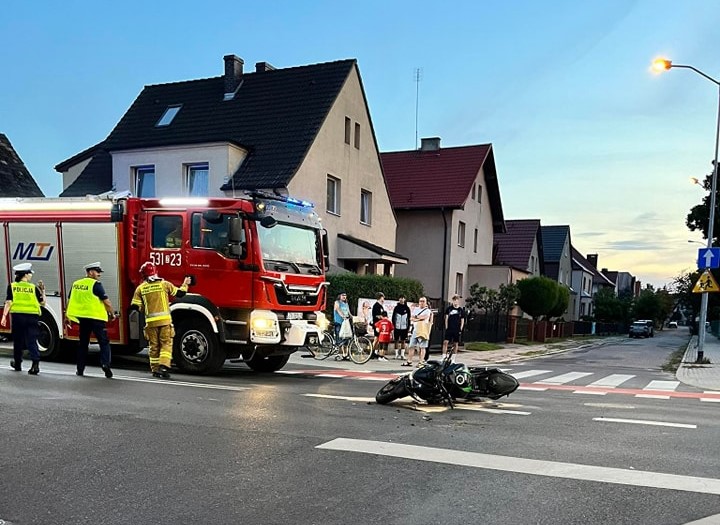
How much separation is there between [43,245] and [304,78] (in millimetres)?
16794

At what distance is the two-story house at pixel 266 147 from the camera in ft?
78.5

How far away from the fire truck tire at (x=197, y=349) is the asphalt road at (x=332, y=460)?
1662 millimetres

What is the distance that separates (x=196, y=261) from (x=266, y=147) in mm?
Answer: 13941

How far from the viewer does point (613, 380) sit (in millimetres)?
14820

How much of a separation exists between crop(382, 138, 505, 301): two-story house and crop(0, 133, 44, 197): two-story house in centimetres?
1665

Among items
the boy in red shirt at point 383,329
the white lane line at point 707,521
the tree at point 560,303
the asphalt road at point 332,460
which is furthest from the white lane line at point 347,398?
the tree at point 560,303

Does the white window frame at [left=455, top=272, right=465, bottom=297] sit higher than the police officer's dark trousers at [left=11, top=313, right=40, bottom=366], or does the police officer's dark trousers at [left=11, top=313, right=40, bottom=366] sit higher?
the white window frame at [left=455, top=272, right=465, bottom=297]

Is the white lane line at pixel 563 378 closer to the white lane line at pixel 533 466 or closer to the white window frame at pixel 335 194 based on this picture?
the white lane line at pixel 533 466

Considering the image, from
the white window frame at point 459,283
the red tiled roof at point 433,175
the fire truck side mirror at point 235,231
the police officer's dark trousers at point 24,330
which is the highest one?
the red tiled roof at point 433,175

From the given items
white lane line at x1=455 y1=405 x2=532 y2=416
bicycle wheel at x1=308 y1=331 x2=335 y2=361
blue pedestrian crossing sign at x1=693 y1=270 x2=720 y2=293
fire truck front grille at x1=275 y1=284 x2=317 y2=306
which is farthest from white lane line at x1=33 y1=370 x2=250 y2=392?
blue pedestrian crossing sign at x1=693 y1=270 x2=720 y2=293

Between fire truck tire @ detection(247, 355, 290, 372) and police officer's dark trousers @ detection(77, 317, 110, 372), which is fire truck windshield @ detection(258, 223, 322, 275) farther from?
police officer's dark trousers @ detection(77, 317, 110, 372)

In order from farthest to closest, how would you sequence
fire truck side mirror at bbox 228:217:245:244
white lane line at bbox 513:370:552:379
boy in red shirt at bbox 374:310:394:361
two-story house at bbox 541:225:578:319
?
two-story house at bbox 541:225:578:319
boy in red shirt at bbox 374:310:394:361
white lane line at bbox 513:370:552:379
fire truck side mirror at bbox 228:217:245:244

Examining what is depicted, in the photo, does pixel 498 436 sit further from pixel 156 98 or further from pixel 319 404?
pixel 156 98

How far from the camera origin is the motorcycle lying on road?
859cm
